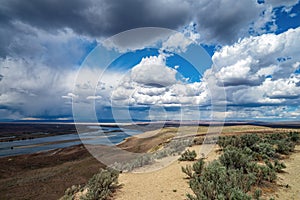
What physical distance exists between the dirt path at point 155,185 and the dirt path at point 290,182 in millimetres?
3568

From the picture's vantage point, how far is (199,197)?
6012 mm

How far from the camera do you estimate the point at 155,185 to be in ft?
31.0

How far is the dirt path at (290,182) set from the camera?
7312 millimetres

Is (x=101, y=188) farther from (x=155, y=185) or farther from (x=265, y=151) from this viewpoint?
(x=265, y=151)

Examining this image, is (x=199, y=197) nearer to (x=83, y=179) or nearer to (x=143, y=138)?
(x=83, y=179)

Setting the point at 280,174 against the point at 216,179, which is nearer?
the point at 216,179

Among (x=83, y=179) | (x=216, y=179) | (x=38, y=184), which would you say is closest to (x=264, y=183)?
(x=216, y=179)

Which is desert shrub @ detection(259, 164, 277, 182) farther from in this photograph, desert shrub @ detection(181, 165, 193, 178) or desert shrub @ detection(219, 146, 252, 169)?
desert shrub @ detection(181, 165, 193, 178)

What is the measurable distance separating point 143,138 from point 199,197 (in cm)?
3765

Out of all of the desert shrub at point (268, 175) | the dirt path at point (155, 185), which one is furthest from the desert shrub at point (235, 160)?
the dirt path at point (155, 185)

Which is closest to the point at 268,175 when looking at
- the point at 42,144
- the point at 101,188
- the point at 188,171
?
the point at 188,171

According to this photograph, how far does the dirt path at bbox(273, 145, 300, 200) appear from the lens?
7.31m

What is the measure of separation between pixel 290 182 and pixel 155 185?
20.0ft

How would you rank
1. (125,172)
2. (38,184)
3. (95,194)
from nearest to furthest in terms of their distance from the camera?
(95,194) < (125,172) < (38,184)
